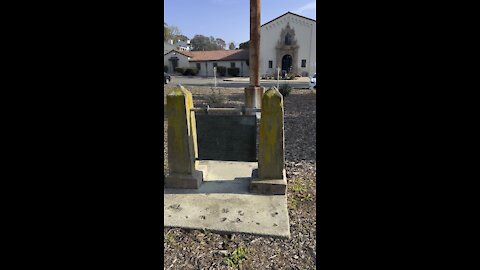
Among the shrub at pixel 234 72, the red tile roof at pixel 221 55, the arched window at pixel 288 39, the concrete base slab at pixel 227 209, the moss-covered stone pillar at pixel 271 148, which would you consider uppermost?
the arched window at pixel 288 39

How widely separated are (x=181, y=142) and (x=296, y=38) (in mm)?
37801

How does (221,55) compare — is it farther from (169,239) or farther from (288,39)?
(169,239)

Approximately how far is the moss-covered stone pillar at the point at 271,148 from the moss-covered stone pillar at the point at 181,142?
2.62 ft

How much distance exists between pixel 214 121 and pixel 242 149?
570 mm

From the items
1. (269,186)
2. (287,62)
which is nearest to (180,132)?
(269,186)

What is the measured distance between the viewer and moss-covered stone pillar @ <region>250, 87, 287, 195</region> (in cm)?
335

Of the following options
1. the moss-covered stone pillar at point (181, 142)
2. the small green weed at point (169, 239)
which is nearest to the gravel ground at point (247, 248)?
the small green weed at point (169, 239)

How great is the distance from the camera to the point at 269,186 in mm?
3496

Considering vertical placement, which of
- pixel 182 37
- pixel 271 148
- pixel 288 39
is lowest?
pixel 271 148

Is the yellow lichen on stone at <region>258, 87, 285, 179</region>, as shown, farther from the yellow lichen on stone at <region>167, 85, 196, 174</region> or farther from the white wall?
the white wall

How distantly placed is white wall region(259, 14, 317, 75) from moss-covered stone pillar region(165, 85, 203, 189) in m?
35.0

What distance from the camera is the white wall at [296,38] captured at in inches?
1492

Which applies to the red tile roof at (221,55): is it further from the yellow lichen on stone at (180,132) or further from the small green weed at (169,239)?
the small green weed at (169,239)
